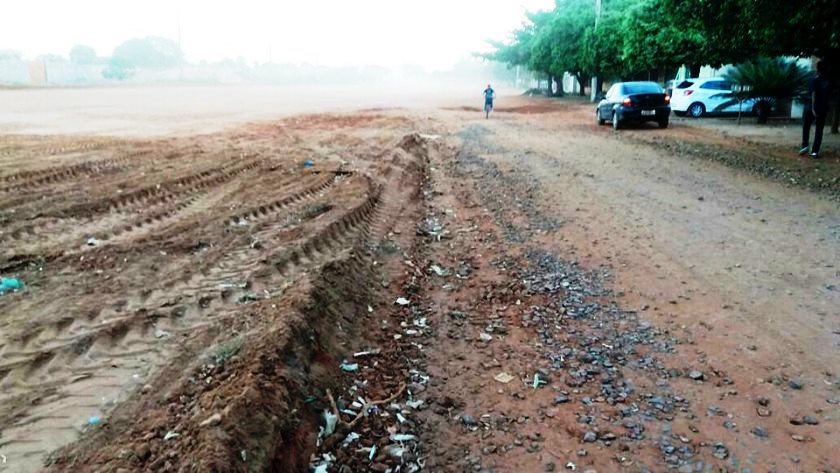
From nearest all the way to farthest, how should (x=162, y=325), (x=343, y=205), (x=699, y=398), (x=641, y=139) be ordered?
1. (x=699, y=398)
2. (x=162, y=325)
3. (x=343, y=205)
4. (x=641, y=139)

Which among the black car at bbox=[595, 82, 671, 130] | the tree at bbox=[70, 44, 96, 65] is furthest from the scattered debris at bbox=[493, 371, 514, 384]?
the tree at bbox=[70, 44, 96, 65]

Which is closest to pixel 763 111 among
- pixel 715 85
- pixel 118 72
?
pixel 715 85

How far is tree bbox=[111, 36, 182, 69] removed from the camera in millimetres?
108938

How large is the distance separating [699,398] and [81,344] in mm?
3956

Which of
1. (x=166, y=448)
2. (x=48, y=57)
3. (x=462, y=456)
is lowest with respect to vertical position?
(x=462, y=456)

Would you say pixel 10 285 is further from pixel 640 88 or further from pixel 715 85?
pixel 715 85

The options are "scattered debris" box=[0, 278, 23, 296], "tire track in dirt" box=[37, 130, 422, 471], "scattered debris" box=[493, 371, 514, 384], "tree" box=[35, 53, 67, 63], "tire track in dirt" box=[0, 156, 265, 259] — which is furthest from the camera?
"tree" box=[35, 53, 67, 63]

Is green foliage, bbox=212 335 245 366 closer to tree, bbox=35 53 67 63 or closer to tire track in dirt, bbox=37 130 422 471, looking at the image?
tire track in dirt, bbox=37 130 422 471

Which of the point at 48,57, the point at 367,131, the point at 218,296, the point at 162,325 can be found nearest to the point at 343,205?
the point at 218,296

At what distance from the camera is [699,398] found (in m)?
3.84

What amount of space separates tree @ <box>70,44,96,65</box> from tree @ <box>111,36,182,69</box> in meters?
3.54

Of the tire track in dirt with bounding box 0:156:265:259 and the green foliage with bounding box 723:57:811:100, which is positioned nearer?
the tire track in dirt with bounding box 0:156:265:259

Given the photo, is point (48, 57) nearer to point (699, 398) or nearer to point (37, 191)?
point (37, 191)

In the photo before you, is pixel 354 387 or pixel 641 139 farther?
pixel 641 139
